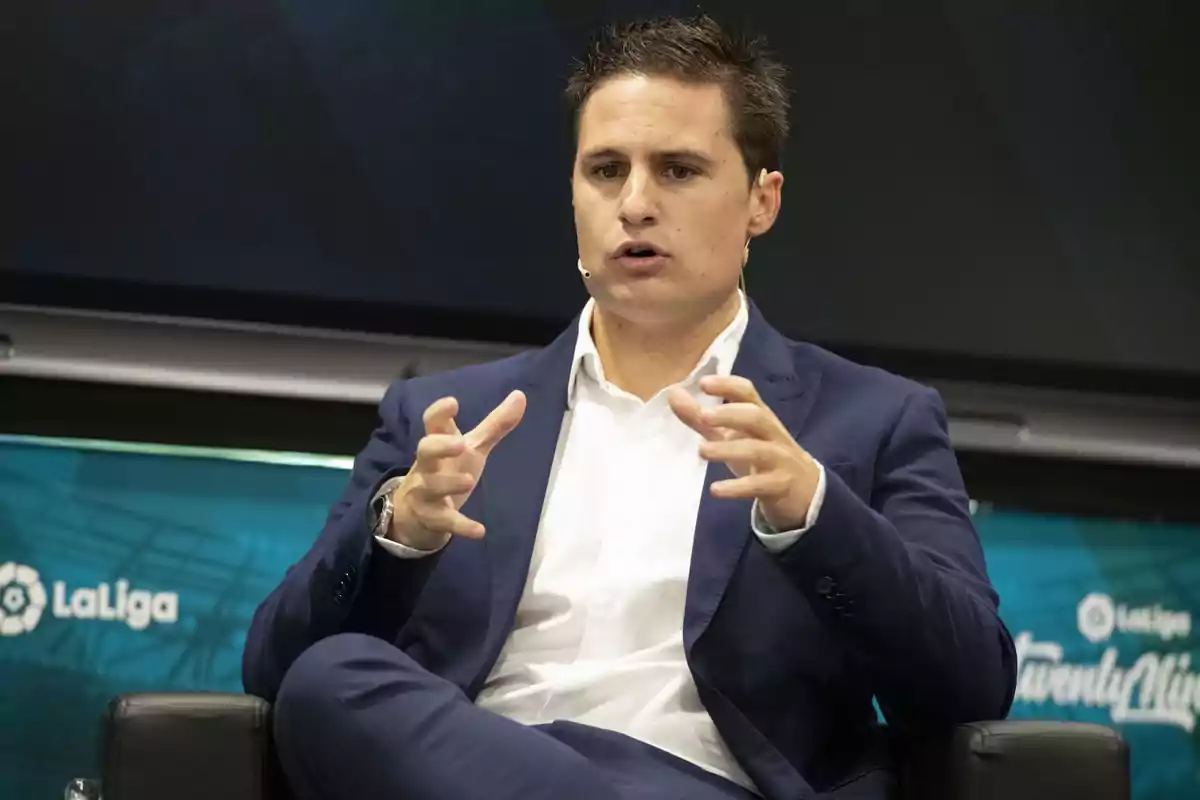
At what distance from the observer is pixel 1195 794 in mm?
2779

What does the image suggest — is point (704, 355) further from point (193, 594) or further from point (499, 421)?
point (193, 594)

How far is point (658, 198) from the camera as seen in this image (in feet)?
5.70

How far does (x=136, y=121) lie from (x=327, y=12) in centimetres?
40


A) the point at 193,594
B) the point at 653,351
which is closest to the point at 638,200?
the point at 653,351

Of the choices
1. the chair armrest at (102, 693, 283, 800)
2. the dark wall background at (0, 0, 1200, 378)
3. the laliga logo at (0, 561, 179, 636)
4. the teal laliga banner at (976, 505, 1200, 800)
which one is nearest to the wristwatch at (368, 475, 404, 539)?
the chair armrest at (102, 693, 283, 800)

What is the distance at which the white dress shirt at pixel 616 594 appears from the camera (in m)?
1.56

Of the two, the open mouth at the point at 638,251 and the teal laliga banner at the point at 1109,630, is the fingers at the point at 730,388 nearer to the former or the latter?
the open mouth at the point at 638,251

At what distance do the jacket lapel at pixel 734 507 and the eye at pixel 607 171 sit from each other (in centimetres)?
27

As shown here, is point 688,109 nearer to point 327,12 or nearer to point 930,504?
point 930,504

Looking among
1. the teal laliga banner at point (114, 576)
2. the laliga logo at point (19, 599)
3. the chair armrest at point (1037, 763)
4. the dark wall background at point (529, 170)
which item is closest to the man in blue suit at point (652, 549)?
the chair armrest at point (1037, 763)

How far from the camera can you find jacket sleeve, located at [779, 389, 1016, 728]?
140cm

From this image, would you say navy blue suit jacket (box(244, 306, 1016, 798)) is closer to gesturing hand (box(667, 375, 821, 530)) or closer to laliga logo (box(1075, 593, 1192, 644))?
gesturing hand (box(667, 375, 821, 530))

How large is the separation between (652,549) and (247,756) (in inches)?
20.2

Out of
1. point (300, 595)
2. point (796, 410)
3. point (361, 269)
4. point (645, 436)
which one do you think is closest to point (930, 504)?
point (796, 410)
